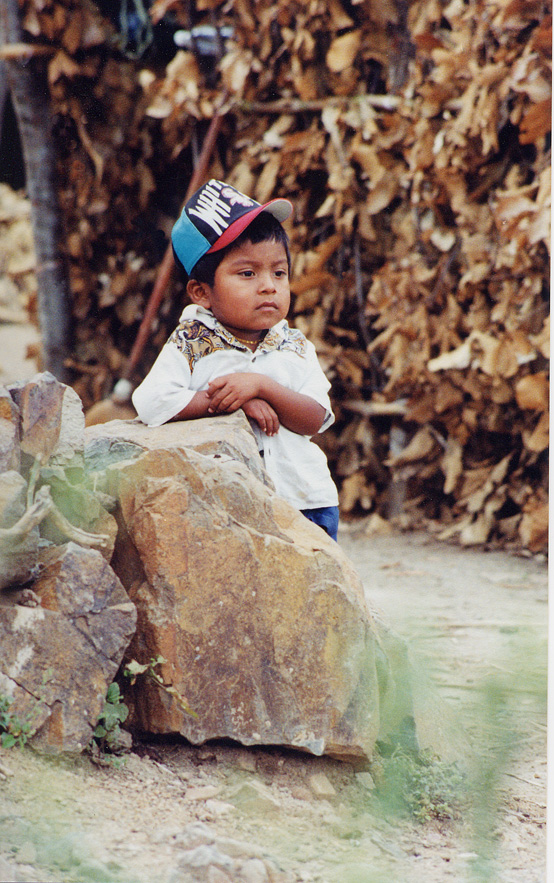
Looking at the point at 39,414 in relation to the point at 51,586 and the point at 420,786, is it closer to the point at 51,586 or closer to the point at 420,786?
the point at 51,586

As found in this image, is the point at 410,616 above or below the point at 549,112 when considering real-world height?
below

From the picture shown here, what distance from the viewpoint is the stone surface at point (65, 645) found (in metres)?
1.77

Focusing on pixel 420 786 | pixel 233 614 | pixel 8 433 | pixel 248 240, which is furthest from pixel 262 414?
pixel 420 786

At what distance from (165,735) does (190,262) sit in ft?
4.02

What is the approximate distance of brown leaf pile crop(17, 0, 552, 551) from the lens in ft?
13.7

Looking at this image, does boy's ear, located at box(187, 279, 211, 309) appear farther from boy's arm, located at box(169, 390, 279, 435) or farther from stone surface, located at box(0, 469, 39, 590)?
stone surface, located at box(0, 469, 39, 590)

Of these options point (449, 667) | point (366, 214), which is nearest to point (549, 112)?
point (366, 214)

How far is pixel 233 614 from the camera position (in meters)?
2.02

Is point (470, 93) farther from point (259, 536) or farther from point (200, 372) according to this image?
point (259, 536)

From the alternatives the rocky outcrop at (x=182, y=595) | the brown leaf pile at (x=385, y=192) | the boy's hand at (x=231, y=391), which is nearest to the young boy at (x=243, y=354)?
the boy's hand at (x=231, y=391)

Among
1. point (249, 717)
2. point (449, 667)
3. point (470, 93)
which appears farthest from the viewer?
point (470, 93)

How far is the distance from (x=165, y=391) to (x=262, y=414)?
26 centimetres

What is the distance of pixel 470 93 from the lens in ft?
13.8

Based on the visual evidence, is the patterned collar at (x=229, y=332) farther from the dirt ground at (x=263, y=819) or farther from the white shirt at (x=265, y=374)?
the dirt ground at (x=263, y=819)
